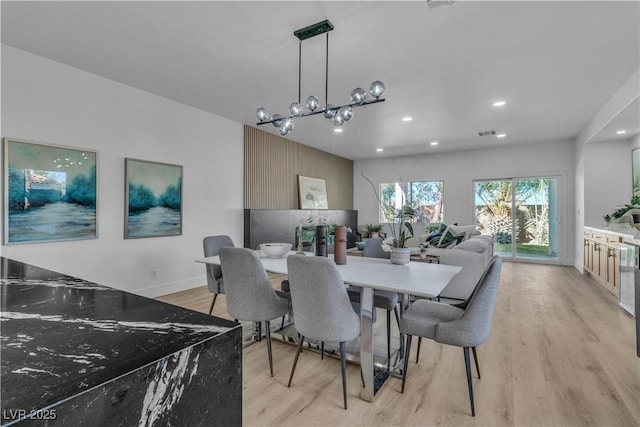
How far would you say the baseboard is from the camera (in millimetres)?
4012

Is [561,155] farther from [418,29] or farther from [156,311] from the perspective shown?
[156,311]

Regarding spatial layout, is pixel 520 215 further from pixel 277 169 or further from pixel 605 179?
pixel 277 169

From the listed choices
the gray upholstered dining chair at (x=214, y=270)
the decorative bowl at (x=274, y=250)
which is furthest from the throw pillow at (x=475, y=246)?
the gray upholstered dining chair at (x=214, y=270)

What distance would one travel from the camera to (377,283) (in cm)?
182

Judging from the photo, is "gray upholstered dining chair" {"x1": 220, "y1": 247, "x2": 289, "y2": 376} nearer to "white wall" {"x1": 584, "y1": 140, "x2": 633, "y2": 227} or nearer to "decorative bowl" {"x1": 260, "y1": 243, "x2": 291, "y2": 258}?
"decorative bowl" {"x1": 260, "y1": 243, "x2": 291, "y2": 258}

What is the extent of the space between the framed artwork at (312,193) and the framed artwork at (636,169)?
18.2 feet

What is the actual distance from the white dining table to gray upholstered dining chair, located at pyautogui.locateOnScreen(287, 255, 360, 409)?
0.09m

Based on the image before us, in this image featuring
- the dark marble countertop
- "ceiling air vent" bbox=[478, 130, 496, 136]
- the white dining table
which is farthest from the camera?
"ceiling air vent" bbox=[478, 130, 496, 136]

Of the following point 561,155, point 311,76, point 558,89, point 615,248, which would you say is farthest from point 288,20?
point 561,155

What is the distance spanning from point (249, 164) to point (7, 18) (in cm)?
334

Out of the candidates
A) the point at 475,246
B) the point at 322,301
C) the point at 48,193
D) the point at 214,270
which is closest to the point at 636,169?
the point at 475,246

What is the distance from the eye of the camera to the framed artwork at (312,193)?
6859mm

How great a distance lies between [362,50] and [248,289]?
2.33 meters

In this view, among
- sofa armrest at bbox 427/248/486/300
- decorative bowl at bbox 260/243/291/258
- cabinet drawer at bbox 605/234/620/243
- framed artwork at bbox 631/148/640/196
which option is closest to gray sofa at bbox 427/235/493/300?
sofa armrest at bbox 427/248/486/300
